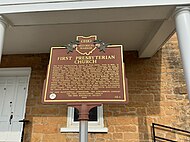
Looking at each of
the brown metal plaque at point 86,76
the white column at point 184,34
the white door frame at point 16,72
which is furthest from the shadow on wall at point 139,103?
the white door frame at point 16,72

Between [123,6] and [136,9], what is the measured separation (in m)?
0.26

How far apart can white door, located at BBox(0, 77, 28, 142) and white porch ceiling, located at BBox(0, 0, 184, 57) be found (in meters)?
0.97

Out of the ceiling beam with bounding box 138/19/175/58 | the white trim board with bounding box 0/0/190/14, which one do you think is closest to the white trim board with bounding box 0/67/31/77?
the white trim board with bounding box 0/0/190/14

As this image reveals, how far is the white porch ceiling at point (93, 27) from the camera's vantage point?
3840 mm

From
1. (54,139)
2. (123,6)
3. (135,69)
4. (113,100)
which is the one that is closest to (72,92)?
(113,100)

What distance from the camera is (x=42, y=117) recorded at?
5621 mm

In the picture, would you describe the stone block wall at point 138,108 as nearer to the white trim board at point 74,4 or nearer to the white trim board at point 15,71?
the white trim board at point 15,71

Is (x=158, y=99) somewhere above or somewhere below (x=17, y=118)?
above

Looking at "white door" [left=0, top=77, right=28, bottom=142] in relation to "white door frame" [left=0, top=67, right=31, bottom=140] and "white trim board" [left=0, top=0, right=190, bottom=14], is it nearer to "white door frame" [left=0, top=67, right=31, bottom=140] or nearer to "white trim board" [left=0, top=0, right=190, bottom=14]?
"white door frame" [left=0, top=67, right=31, bottom=140]

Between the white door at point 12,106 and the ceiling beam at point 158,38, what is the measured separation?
12.2 feet

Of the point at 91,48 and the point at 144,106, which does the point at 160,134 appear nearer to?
the point at 144,106

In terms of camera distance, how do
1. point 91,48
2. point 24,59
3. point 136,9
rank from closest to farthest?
point 91,48 < point 136,9 < point 24,59

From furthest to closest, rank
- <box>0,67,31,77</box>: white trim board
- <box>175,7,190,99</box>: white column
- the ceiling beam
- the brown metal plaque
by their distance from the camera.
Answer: <box>0,67,31,77</box>: white trim board
the ceiling beam
<box>175,7,190,99</box>: white column
the brown metal plaque

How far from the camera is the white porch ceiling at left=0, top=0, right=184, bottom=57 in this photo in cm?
384
